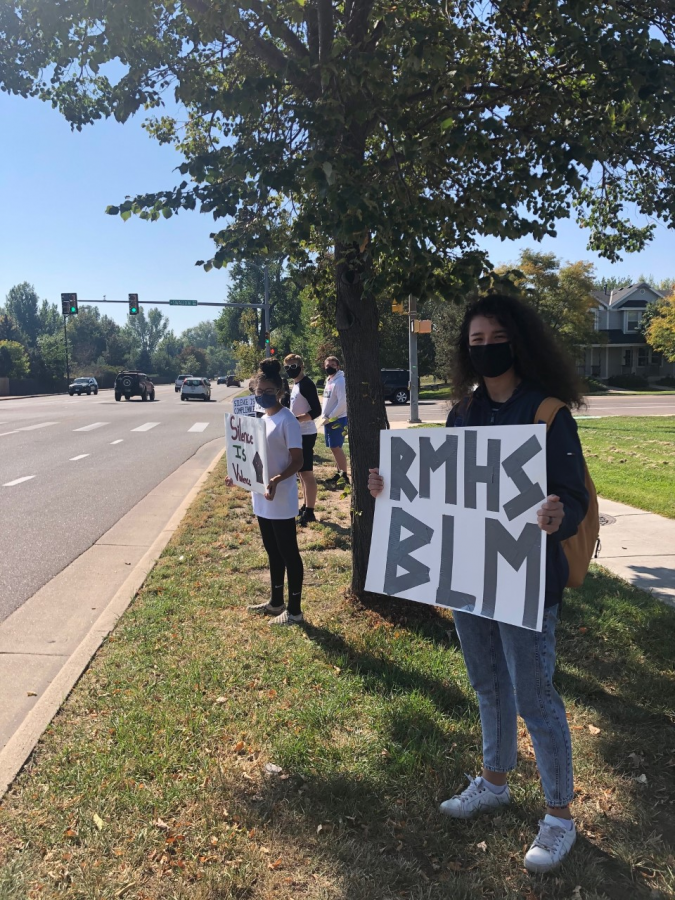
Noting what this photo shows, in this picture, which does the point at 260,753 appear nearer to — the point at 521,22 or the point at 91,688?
the point at 91,688

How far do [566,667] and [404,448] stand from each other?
189 cm

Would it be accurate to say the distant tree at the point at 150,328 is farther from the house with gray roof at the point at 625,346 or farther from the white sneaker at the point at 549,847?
the white sneaker at the point at 549,847

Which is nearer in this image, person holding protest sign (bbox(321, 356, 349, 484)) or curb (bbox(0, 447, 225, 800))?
curb (bbox(0, 447, 225, 800))

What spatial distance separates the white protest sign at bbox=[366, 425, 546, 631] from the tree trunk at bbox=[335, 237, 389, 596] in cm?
163

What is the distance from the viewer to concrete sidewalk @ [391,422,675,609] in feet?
18.0

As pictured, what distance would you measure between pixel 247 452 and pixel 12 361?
226 feet

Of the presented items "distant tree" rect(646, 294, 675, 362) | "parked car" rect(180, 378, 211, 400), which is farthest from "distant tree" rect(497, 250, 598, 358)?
"parked car" rect(180, 378, 211, 400)

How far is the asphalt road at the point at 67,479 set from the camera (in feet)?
22.7

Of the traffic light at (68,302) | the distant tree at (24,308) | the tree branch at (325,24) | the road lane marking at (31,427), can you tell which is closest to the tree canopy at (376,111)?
the tree branch at (325,24)

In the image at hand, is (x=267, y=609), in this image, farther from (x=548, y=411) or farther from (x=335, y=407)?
(x=335, y=407)

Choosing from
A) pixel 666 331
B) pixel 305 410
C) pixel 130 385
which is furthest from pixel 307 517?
pixel 666 331

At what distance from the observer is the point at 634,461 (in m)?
11.6

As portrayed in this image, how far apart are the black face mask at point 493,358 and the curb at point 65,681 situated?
2.67m

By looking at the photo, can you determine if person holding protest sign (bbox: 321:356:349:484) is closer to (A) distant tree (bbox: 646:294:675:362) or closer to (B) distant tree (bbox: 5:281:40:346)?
(A) distant tree (bbox: 646:294:675:362)
